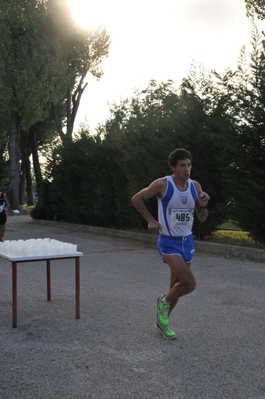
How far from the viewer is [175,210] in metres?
5.78

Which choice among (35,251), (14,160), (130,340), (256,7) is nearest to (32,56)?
(14,160)

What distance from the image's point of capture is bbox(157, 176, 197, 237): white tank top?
578cm

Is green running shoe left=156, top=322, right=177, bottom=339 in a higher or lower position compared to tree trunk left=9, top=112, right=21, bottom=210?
lower

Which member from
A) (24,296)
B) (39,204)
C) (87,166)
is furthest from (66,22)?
(24,296)

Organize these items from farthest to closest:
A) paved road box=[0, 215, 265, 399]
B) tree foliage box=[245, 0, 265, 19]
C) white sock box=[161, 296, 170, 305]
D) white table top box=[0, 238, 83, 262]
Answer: tree foliage box=[245, 0, 265, 19], white table top box=[0, 238, 83, 262], white sock box=[161, 296, 170, 305], paved road box=[0, 215, 265, 399]

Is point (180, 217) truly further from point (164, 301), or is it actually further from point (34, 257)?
point (34, 257)

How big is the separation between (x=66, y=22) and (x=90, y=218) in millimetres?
16921

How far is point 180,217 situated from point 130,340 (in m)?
1.37

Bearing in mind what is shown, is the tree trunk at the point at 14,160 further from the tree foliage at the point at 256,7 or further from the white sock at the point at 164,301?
the white sock at the point at 164,301

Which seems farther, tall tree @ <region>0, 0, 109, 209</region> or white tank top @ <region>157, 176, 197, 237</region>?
tall tree @ <region>0, 0, 109, 209</region>

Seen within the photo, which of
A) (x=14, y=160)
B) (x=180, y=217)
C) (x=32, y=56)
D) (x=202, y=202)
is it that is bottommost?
(x=180, y=217)

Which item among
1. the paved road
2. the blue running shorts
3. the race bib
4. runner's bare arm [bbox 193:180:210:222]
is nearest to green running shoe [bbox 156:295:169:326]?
the paved road

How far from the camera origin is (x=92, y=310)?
719 centimetres

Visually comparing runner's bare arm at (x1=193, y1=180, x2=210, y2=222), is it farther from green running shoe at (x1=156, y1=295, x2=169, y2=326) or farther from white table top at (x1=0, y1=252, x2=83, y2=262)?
white table top at (x1=0, y1=252, x2=83, y2=262)
